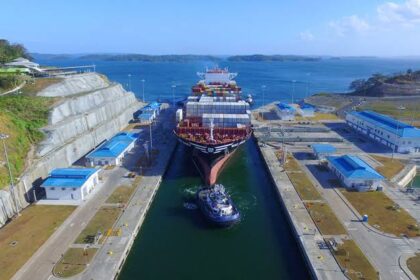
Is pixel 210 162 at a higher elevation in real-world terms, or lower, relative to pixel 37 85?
lower

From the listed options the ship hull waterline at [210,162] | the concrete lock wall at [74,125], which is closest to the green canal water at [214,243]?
the ship hull waterline at [210,162]

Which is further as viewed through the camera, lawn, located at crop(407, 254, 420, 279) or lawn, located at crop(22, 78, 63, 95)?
lawn, located at crop(22, 78, 63, 95)

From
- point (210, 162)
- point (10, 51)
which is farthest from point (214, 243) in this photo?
point (10, 51)

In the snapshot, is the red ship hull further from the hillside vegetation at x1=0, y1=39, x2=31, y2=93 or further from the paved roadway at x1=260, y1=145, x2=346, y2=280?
the hillside vegetation at x1=0, y1=39, x2=31, y2=93

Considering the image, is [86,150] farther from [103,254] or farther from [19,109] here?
[103,254]

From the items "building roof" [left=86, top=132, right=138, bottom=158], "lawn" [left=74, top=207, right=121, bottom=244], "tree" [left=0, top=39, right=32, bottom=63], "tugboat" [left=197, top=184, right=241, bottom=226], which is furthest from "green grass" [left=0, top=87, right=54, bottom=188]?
"tree" [left=0, top=39, right=32, bottom=63]

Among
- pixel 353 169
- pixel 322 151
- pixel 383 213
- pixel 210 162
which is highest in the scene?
pixel 210 162

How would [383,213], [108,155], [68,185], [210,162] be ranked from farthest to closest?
1. [108,155]
2. [210,162]
3. [68,185]
4. [383,213]

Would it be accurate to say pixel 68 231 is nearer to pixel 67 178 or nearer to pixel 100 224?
pixel 100 224
